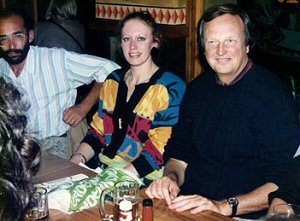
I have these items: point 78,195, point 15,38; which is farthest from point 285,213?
point 15,38

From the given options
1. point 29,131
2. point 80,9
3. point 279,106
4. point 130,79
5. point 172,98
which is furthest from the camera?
point 80,9

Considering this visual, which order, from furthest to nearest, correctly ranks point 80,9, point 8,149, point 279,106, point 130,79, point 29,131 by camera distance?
point 80,9, point 130,79, point 279,106, point 29,131, point 8,149

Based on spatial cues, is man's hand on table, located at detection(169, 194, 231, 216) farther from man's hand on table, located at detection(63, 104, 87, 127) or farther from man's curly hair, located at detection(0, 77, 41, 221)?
man's hand on table, located at detection(63, 104, 87, 127)

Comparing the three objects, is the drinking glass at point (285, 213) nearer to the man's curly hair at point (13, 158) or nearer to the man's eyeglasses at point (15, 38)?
the man's curly hair at point (13, 158)

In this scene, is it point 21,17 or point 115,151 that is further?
point 21,17

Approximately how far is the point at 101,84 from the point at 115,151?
27.6 inches

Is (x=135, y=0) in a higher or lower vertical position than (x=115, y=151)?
higher

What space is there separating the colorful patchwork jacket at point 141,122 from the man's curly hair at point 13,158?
184cm

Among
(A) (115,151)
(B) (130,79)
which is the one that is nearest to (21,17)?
(B) (130,79)

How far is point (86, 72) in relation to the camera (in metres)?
3.57

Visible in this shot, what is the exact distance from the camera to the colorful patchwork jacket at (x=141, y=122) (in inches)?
115

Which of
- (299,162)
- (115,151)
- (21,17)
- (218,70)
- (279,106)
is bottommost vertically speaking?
(115,151)

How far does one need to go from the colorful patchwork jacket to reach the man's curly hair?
6.03ft

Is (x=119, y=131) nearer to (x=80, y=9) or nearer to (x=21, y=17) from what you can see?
(x=21, y=17)
